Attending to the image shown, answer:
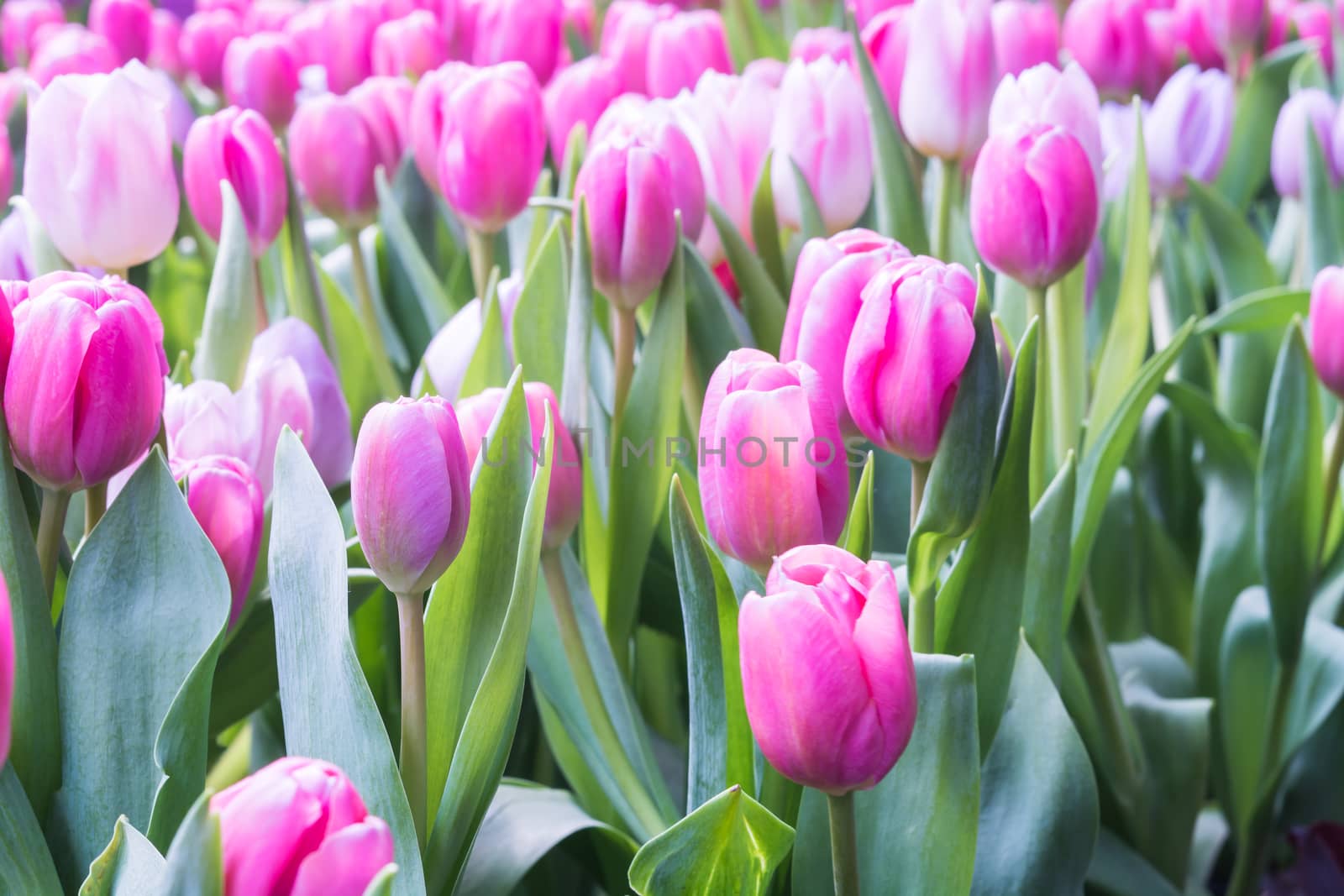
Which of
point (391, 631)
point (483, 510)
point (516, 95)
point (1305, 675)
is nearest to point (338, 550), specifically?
point (483, 510)

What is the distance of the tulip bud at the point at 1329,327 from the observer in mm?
616

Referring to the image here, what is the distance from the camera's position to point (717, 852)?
1.29 feet

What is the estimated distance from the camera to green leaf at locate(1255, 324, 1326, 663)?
0.69 m

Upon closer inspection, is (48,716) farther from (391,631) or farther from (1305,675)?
(1305,675)

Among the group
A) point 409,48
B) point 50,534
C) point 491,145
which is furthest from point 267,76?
point 50,534

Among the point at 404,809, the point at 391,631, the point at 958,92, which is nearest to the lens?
the point at 404,809

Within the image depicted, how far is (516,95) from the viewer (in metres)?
0.69

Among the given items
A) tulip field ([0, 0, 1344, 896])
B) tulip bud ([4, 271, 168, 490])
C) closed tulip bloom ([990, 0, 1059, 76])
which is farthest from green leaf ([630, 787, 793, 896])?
closed tulip bloom ([990, 0, 1059, 76])

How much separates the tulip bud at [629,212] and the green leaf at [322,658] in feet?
0.65

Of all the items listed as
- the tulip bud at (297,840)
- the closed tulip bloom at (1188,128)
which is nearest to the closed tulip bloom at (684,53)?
the closed tulip bloom at (1188,128)

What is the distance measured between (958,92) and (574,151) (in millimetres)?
217

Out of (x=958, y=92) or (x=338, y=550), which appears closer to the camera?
(x=338, y=550)

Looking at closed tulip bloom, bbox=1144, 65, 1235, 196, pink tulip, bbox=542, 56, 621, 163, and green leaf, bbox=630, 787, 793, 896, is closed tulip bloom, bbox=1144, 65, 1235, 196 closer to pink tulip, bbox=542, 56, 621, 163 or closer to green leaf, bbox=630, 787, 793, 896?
pink tulip, bbox=542, 56, 621, 163

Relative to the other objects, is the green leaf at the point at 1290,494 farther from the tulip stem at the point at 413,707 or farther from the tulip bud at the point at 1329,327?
the tulip stem at the point at 413,707
